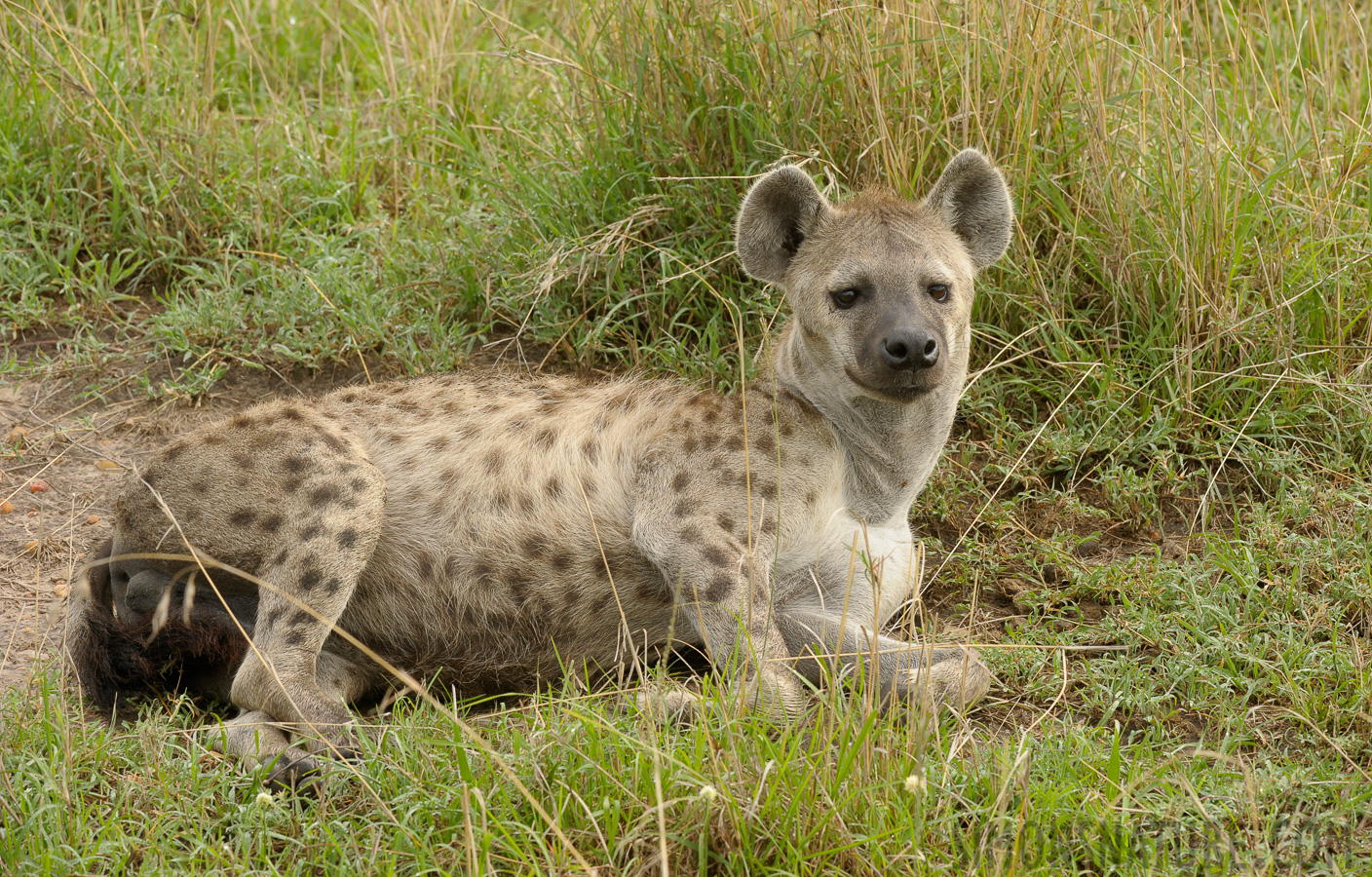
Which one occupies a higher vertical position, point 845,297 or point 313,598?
point 845,297

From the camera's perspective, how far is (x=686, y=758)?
2.46 meters

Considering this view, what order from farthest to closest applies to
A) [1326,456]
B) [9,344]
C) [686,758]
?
[9,344] → [1326,456] → [686,758]

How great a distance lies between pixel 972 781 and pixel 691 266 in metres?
2.20

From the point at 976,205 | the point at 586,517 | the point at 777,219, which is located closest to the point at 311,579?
the point at 586,517

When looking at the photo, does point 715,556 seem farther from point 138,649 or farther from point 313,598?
point 138,649

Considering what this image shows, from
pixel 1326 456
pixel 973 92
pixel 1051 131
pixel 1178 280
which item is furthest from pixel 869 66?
pixel 1326 456

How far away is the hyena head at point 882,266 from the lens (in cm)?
315

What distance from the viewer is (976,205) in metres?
3.56

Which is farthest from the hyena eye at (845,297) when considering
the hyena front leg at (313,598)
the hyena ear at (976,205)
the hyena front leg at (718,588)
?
the hyena front leg at (313,598)

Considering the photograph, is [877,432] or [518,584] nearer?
[518,584]

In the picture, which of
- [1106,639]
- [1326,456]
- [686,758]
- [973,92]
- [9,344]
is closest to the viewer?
[686,758]

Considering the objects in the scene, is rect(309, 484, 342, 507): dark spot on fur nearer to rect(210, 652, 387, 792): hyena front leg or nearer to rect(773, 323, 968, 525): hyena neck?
rect(210, 652, 387, 792): hyena front leg

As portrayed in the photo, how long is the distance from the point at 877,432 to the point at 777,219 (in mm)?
623

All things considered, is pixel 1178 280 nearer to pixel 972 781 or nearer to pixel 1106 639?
pixel 1106 639
